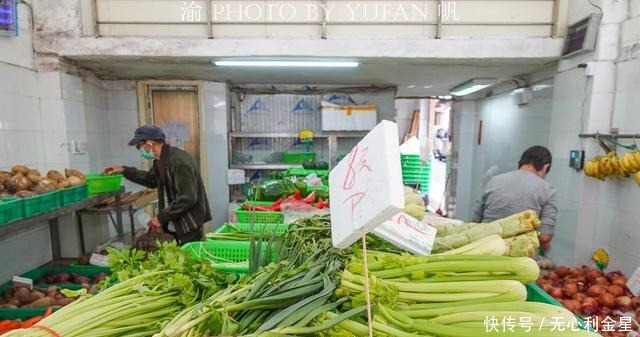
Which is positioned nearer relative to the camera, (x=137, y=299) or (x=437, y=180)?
(x=137, y=299)

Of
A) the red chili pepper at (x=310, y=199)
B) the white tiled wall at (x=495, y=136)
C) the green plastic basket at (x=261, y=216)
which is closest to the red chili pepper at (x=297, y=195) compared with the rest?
the red chili pepper at (x=310, y=199)

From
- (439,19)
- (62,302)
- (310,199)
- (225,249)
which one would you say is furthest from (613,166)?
(62,302)

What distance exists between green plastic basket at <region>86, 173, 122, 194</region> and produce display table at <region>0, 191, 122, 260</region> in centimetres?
6

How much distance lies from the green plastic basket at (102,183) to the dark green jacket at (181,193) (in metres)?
0.78

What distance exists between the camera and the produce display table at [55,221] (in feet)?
7.87

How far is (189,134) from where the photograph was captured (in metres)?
5.61

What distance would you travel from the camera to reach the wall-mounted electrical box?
339cm

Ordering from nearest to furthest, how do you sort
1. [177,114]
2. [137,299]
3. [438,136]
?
[137,299]
[177,114]
[438,136]

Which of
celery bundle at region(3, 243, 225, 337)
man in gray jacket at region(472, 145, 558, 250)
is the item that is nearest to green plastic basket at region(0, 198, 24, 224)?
celery bundle at region(3, 243, 225, 337)

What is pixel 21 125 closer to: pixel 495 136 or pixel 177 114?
pixel 177 114

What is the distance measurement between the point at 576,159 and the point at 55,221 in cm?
606

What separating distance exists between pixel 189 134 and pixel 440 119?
8.89m

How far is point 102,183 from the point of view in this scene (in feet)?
11.6

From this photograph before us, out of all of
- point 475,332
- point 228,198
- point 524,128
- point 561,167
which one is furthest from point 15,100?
point 524,128
